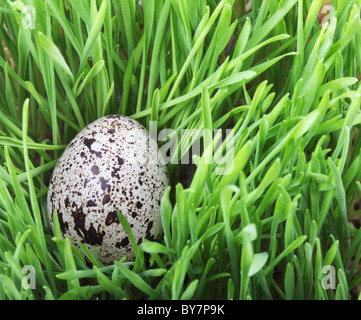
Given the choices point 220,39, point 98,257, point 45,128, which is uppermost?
point 220,39

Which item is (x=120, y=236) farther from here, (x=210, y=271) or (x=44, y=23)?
(x=44, y=23)

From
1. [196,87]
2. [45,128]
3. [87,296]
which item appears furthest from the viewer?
[45,128]

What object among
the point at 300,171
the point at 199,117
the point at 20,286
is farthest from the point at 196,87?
the point at 20,286

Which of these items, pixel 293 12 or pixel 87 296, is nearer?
pixel 87 296

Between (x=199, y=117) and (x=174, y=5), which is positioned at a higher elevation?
(x=174, y=5)
